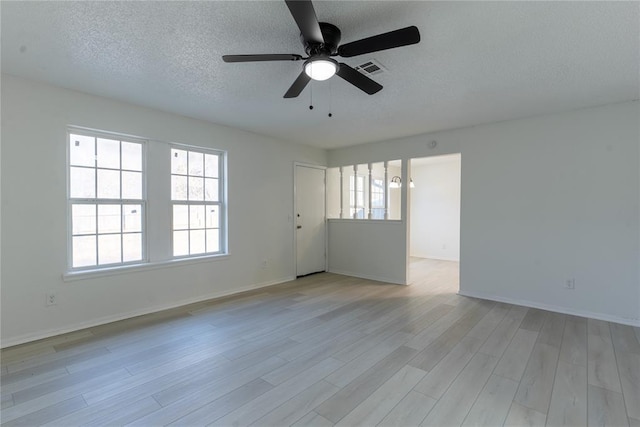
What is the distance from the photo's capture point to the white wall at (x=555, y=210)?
333cm

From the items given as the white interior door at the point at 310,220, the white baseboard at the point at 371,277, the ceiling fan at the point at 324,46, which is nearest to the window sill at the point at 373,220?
the white interior door at the point at 310,220

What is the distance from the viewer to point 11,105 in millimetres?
2748

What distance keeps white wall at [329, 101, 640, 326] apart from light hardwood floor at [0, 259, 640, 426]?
1.20 ft

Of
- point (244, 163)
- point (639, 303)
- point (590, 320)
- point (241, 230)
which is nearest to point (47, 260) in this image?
point (241, 230)

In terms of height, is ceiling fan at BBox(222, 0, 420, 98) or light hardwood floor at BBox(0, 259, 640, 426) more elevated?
ceiling fan at BBox(222, 0, 420, 98)

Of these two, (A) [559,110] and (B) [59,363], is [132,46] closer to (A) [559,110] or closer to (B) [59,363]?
(B) [59,363]

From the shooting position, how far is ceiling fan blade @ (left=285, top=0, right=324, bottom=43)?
1429 millimetres

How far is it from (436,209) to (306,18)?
688cm

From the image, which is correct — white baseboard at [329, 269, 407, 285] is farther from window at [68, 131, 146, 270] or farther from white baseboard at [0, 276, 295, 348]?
window at [68, 131, 146, 270]

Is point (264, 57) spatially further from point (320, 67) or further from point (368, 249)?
point (368, 249)

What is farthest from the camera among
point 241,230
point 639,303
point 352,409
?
point 241,230

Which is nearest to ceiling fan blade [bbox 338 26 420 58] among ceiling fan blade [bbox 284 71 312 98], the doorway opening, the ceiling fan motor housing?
the ceiling fan motor housing

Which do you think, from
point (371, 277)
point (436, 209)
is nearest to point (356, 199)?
point (371, 277)

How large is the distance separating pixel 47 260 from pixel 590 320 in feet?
19.2
